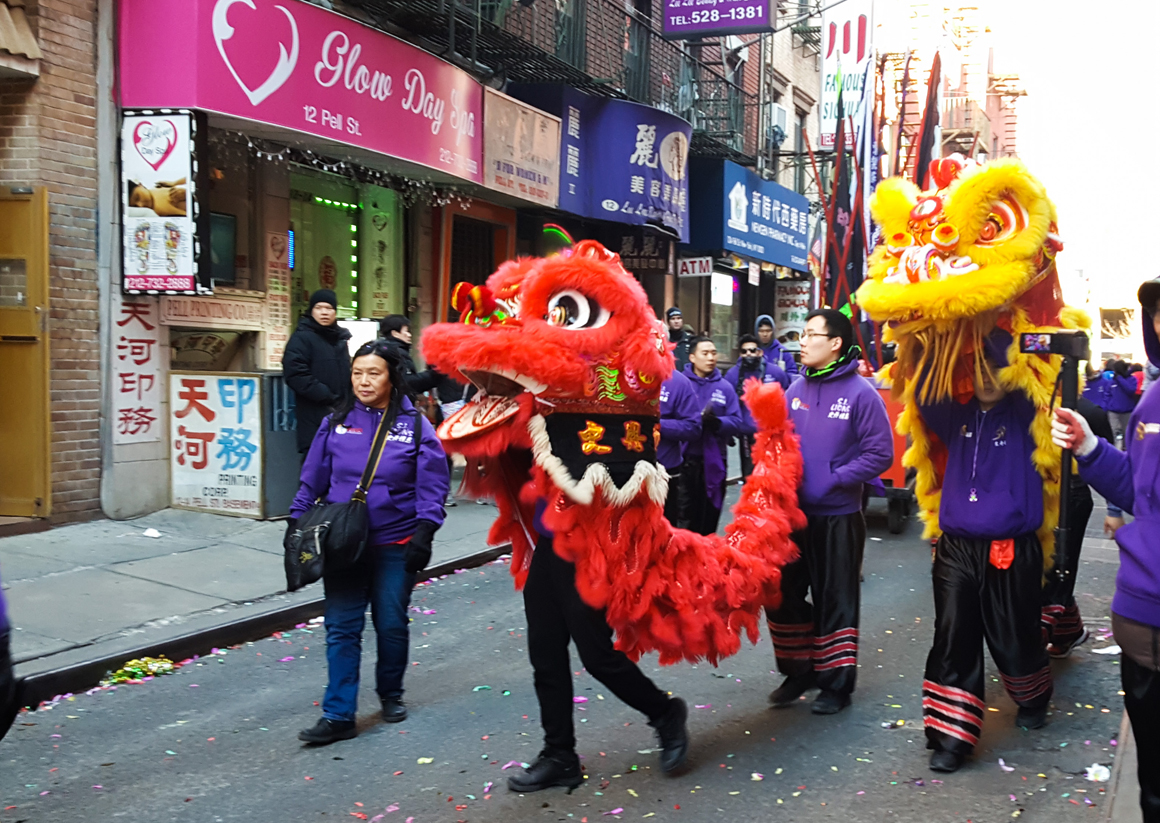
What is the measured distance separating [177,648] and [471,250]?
9331mm

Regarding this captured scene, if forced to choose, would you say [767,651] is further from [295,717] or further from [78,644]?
[78,644]

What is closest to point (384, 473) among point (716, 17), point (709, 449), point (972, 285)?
point (972, 285)

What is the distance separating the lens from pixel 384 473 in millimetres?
4824

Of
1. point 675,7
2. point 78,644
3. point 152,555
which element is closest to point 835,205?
point 152,555

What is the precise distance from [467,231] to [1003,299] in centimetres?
1100

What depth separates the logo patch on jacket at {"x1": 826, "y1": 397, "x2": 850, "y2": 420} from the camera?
206 inches

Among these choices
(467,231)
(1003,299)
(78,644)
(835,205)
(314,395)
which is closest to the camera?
(1003,299)

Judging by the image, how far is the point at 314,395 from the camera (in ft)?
29.5

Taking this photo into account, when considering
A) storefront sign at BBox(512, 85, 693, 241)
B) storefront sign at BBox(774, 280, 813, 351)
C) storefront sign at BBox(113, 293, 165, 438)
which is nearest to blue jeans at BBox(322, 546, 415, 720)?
storefront sign at BBox(113, 293, 165, 438)

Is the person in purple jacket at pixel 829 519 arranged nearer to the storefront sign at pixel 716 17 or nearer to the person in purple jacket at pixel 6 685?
the person in purple jacket at pixel 6 685

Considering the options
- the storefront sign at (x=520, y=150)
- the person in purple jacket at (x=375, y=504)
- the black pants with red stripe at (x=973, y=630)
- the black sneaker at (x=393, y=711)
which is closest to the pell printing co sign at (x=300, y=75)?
the storefront sign at (x=520, y=150)

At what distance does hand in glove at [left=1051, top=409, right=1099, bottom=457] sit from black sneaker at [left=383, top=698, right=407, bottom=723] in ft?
10.4

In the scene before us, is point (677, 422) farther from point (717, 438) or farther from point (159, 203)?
point (159, 203)

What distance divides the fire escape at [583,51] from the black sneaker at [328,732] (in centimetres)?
865
